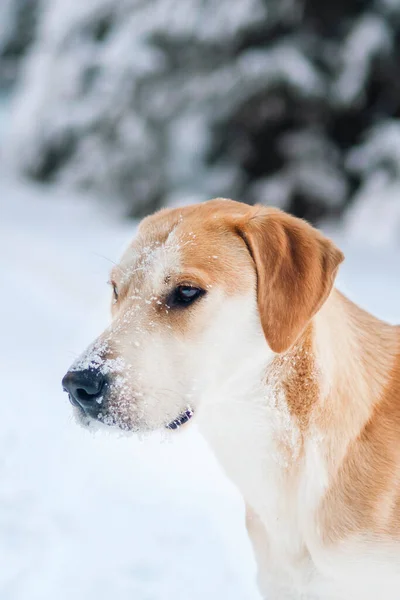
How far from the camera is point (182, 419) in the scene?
225cm

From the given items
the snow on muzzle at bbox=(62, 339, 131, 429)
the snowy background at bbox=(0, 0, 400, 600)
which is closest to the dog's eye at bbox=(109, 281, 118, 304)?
the snow on muzzle at bbox=(62, 339, 131, 429)

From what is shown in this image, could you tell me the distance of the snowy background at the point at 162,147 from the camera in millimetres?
6027

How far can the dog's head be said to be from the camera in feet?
6.96

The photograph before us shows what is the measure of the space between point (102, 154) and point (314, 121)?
2.75 meters

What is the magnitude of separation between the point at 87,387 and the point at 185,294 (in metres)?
0.44

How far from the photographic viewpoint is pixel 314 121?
802 centimetres

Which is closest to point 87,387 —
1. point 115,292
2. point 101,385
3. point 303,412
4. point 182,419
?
point 101,385

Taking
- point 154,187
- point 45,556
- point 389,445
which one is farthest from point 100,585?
point 154,187

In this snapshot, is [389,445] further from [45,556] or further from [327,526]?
[45,556]

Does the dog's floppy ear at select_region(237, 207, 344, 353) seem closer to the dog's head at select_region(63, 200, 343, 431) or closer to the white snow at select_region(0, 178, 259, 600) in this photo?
the dog's head at select_region(63, 200, 343, 431)

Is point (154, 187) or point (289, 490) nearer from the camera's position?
point (289, 490)

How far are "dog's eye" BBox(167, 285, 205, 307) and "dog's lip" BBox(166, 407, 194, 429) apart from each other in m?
0.34

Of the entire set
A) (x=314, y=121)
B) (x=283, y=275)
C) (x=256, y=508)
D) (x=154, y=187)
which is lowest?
(x=256, y=508)

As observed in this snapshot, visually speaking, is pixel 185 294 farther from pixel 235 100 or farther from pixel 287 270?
pixel 235 100
